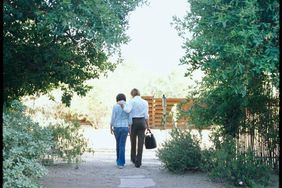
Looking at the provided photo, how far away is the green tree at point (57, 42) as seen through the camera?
5906 mm

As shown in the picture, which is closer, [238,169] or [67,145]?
[238,169]

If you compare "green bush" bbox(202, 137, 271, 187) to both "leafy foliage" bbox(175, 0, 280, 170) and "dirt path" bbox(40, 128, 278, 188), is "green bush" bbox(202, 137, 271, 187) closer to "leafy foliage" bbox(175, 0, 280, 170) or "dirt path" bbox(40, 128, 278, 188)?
"dirt path" bbox(40, 128, 278, 188)

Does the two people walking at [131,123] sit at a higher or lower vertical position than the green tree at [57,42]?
lower

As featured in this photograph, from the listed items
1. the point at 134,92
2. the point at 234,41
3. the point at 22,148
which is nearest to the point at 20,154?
the point at 22,148

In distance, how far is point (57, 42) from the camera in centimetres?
830

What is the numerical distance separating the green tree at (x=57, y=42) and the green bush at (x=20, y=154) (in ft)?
4.68

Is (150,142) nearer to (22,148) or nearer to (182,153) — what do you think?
(182,153)

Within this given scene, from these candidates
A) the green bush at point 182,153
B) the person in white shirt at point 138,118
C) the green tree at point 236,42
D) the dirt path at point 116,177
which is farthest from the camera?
the person in white shirt at point 138,118

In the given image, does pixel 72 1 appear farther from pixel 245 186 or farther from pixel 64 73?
pixel 245 186

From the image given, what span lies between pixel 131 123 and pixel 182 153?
4.98 ft

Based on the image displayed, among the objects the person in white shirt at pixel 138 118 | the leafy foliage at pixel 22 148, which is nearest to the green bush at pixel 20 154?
the leafy foliage at pixel 22 148

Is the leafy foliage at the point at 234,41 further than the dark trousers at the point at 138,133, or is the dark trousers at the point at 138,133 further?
the dark trousers at the point at 138,133

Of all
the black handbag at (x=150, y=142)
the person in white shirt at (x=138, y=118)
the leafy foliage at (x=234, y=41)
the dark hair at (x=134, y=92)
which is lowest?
the black handbag at (x=150, y=142)

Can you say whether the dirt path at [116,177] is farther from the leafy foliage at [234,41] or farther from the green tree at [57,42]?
the leafy foliage at [234,41]
